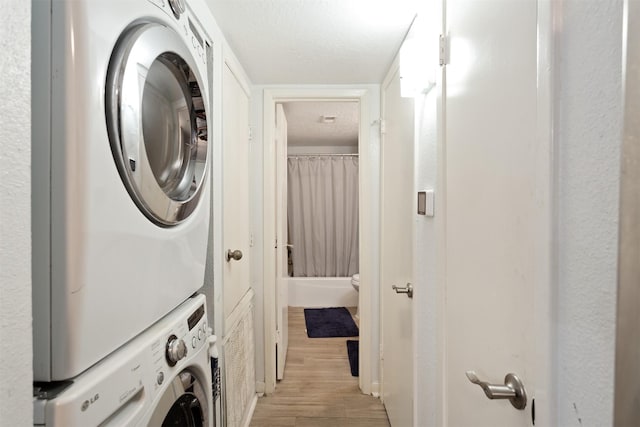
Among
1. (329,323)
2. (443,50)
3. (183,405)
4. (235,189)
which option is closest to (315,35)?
(443,50)

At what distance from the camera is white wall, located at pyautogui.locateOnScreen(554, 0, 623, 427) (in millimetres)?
467

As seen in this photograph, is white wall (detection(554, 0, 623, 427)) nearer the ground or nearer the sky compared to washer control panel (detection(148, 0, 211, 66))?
nearer the ground

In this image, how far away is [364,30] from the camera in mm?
1578

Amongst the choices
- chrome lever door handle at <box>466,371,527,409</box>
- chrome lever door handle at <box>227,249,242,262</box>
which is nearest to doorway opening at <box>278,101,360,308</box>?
chrome lever door handle at <box>227,249,242,262</box>

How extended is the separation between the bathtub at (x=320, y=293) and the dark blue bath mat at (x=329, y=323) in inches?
4.8

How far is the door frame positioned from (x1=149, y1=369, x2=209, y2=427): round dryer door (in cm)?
131

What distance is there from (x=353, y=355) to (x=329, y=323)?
793 mm

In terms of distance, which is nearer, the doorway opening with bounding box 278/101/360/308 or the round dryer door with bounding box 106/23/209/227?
the round dryer door with bounding box 106/23/209/227

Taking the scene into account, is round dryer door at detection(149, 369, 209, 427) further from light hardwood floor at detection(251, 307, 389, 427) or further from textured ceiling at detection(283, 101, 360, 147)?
textured ceiling at detection(283, 101, 360, 147)

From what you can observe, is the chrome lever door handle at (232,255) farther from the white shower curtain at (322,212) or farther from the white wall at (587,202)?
the white shower curtain at (322,212)

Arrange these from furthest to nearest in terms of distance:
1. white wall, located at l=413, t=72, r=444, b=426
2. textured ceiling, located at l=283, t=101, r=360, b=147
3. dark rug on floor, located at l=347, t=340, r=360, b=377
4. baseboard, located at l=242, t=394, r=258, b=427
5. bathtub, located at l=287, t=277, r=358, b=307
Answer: bathtub, located at l=287, t=277, r=358, b=307 → textured ceiling, located at l=283, t=101, r=360, b=147 → dark rug on floor, located at l=347, t=340, r=360, b=377 → baseboard, located at l=242, t=394, r=258, b=427 → white wall, located at l=413, t=72, r=444, b=426

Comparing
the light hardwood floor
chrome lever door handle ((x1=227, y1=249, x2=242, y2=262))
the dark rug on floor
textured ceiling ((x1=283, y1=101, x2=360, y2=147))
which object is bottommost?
the light hardwood floor

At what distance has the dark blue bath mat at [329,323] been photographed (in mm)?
3309

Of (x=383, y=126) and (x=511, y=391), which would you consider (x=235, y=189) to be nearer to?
(x=383, y=126)
